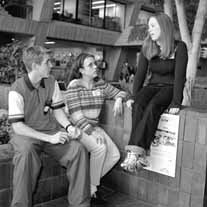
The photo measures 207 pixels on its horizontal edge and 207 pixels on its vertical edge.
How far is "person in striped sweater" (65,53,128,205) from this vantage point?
2754 mm

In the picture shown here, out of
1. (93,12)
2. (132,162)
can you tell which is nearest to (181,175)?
(132,162)

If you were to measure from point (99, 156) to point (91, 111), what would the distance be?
0.44 metres

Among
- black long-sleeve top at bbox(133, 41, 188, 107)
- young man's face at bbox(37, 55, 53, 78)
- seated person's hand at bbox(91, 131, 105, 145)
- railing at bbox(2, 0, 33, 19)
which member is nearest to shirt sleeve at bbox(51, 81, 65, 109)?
young man's face at bbox(37, 55, 53, 78)

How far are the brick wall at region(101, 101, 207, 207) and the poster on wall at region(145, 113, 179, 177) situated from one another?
0.15 ft

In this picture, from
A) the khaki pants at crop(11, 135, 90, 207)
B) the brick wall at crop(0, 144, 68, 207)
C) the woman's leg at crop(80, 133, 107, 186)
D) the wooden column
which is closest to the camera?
the khaki pants at crop(11, 135, 90, 207)

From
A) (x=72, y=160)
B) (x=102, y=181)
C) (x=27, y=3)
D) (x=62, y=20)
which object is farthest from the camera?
(x=62, y=20)

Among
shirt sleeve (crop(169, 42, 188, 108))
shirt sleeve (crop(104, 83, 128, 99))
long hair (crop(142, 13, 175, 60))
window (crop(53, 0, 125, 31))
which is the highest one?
window (crop(53, 0, 125, 31))

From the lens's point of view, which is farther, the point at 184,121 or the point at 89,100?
the point at 89,100

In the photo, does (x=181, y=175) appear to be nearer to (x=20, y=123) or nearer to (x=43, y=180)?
A: (x=43, y=180)

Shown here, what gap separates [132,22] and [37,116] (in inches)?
713

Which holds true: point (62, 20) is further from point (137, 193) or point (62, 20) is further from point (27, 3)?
point (137, 193)

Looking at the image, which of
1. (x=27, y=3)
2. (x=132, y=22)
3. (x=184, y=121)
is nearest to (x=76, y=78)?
(x=184, y=121)

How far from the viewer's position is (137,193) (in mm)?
2941

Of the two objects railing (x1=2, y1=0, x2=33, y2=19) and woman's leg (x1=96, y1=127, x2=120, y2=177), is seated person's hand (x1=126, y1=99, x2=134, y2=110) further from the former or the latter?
railing (x1=2, y1=0, x2=33, y2=19)
